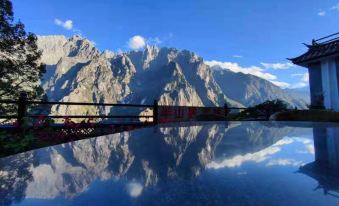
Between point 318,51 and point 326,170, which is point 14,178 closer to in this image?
point 326,170

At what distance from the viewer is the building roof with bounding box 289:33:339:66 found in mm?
20305

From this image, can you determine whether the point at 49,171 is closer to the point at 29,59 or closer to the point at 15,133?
the point at 15,133

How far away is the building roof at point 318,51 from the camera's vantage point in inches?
799

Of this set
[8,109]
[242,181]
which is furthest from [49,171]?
[8,109]

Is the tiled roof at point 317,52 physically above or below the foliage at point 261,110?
above

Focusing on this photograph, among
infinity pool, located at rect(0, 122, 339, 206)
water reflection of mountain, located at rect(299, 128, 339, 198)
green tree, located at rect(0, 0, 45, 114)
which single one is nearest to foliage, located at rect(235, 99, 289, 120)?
green tree, located at rect(0, 0, 45, 114)

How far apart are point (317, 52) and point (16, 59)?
895 inches

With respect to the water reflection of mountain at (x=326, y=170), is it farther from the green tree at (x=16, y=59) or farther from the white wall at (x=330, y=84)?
the white wall at (x=330, y=84)

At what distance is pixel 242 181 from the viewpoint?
177 cm

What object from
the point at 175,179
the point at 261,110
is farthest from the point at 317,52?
the point at 175,179

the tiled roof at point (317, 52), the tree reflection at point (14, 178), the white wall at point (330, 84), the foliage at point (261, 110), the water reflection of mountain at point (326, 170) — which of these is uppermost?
the tiled roof at point (317, 52)

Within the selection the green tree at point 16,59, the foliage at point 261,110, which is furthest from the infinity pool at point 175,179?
the foliage at point 261,110

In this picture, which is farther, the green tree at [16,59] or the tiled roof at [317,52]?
the tiled roof at [317,52]

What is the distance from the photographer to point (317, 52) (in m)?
21.8
